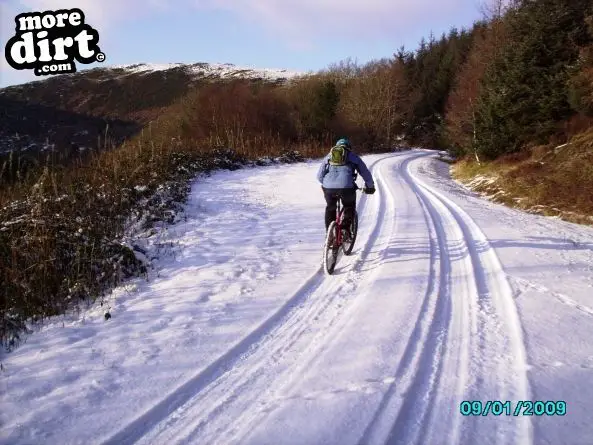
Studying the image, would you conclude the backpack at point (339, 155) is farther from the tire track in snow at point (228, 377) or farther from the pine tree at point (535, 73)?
the pine tree at point (535, 73)

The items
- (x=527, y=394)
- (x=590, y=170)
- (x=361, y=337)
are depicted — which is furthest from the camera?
(x=590, y=170)

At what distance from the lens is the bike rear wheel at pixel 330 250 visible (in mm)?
5445

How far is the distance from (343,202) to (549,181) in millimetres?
9079

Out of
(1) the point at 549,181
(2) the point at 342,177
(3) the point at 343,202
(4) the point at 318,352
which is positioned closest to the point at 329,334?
(4) the point at 318,352

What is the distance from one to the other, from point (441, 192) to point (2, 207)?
39.2ft

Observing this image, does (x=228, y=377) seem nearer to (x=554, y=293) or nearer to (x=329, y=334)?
(x=329, y=334)

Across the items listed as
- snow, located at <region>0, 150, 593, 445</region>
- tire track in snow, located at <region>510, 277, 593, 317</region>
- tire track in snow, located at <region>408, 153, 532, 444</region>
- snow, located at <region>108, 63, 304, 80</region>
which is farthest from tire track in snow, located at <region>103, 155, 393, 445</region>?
snow, located at <region>108, 63, 304, 80</region>

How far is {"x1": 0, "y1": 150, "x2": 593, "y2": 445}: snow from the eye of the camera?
2.63 m

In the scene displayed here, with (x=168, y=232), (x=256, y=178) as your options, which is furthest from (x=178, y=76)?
(x=168, y=232)

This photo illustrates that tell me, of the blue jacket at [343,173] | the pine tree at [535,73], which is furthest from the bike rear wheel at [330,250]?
the pine tree at [535,73]

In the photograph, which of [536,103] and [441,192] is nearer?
[441,192]

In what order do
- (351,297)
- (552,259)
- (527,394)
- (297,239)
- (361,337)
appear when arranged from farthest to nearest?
(297,239) → (552,259) → (351,297) → (361,337) → (527,394)

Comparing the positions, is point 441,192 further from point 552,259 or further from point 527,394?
point 527,394

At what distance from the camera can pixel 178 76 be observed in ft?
289
